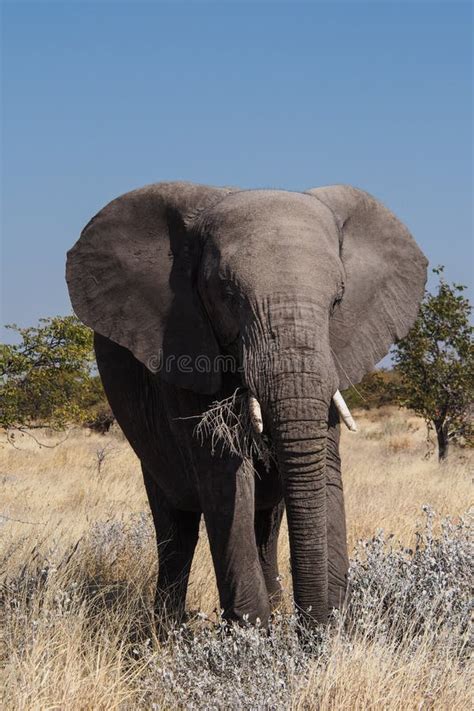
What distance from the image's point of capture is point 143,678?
16.8 feet

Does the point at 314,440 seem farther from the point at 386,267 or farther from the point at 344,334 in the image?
the point at 386,267

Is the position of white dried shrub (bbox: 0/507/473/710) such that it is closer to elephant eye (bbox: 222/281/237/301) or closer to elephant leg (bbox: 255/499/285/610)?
elephant leg (bbox: 255/499/285/610)

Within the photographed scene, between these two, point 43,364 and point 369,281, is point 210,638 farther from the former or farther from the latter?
point 43,364

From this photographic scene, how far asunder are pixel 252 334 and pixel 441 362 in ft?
44.3

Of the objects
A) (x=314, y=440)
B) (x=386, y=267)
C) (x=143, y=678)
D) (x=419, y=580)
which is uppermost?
(x=386, y=267)

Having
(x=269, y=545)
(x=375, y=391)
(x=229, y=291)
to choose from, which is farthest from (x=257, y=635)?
(x=375, y=391)

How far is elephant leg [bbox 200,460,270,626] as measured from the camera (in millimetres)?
5289

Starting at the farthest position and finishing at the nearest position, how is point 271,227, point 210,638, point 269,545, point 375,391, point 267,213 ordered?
point 375,391 < point 269,545 < point 210,638 < point 267,213 < point 271,227

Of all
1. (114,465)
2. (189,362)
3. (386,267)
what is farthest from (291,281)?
(114,465)

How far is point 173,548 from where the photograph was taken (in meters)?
6.80

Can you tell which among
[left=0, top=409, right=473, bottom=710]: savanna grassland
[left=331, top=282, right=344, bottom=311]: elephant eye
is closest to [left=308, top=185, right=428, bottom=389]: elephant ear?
[left=331, top=282, right=344, bottom=311]: elephant eye

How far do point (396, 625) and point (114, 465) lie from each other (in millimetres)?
10816

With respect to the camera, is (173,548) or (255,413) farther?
(173,548)

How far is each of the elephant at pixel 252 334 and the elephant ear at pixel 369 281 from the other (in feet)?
0.03
